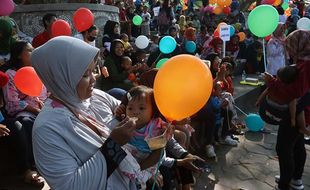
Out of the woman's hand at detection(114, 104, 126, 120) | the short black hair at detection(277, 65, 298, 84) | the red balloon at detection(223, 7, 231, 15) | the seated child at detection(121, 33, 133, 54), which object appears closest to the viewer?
the woman's hand at detection(114, 104, 126, 120)

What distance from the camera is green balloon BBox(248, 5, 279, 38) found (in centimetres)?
462

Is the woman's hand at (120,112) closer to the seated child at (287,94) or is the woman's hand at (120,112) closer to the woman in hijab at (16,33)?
the seated child at (287,94)

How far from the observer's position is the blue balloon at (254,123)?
5.46m

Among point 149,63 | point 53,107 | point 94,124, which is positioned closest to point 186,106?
point 94,124

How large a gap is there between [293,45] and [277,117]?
2.37 ft

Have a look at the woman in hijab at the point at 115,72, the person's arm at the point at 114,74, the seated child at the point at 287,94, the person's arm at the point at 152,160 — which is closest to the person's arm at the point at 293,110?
the seated child at the point at 287,94

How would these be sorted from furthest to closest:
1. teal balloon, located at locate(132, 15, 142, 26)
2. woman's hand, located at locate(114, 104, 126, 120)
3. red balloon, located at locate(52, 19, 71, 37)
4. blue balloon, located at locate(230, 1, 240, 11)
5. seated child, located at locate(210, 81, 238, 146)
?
blue balloon, located at locate(230, 1, 240, 11)
teal balloon, located at locate(132, 15, 142, 26)
seated child, located at locate(210, 81, 238, 146)
red balloon, located at locate(52, 19, 71, 37)
woman's hand, located at locate(114, 104, 126, 120)

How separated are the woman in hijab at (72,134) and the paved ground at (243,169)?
1707mm

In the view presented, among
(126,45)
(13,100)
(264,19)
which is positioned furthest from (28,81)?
(126,45)

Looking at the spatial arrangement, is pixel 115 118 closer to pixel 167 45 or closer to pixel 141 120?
pixel 141 120

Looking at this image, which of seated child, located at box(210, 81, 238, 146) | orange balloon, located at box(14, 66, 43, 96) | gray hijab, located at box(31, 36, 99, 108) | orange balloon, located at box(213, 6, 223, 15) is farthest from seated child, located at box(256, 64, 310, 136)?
orange balloon, located at box(213, 6, 223, 15)

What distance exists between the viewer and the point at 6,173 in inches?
131

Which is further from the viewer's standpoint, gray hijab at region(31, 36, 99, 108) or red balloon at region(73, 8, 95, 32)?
red balloon at region(73, 8, 95, 32)

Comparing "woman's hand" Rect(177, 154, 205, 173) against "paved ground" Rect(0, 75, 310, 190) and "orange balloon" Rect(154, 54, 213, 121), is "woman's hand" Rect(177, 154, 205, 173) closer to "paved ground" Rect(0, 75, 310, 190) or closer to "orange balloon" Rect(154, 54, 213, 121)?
"orange balloon" Rect(154, 54, 213, 121)
